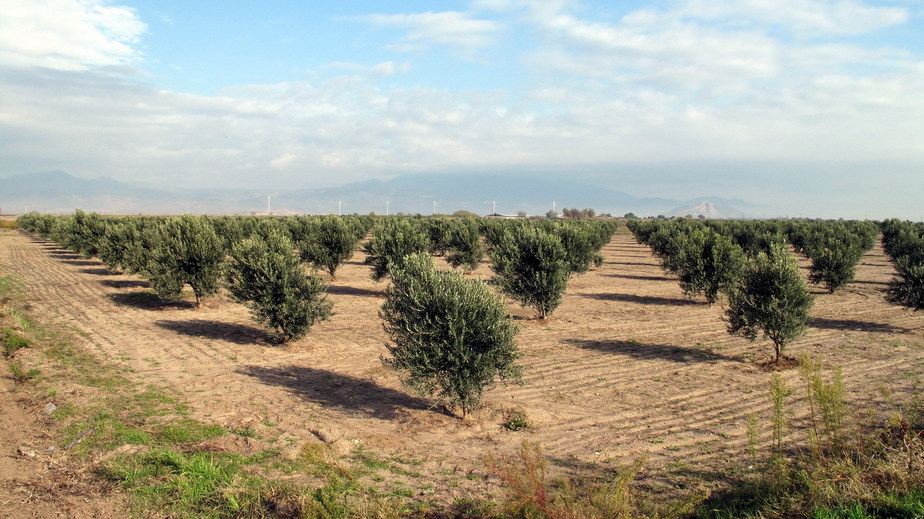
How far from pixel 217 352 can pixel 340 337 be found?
4.14 meters

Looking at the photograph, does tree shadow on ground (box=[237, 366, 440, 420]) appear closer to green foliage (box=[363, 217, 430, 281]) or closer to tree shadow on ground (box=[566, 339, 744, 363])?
tree shadow on ground (box=[566, 339, 744, 363])

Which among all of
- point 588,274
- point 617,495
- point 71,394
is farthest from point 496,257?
point 588,274

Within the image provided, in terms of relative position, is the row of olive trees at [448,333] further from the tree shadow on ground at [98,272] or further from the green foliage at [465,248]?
the tree shadow on ground at [98,272]

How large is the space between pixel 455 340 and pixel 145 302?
21.0 meters

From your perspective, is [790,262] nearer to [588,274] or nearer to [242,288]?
[242,288]

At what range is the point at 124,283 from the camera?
3222 centimetres

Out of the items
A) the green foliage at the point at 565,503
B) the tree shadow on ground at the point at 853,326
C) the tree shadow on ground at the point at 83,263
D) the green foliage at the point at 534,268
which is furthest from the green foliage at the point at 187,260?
the tree shadow on ground at the point at 853,326

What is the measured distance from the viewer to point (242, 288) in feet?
60.2

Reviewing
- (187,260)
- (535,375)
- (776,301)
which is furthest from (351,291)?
(776,301)

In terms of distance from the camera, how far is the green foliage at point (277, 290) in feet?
58.6

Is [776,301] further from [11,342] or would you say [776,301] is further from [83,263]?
[83,263]

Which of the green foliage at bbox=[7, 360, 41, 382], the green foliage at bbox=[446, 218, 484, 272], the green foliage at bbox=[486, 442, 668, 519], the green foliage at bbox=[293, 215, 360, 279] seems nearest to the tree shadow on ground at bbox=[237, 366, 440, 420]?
the green foliage at bbox=[7, 360, 41, 382]

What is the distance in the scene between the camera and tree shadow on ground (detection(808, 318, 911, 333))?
69.7 ft

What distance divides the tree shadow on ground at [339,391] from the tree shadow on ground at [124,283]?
65.2 feet
